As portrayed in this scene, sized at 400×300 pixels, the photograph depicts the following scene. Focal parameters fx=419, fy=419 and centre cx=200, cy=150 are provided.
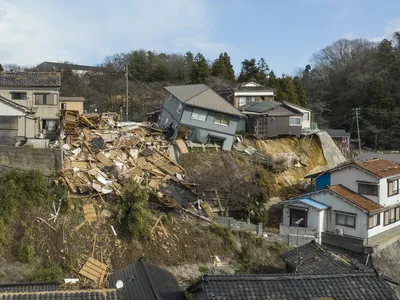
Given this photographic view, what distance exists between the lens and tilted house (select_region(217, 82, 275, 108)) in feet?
107

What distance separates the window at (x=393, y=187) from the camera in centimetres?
2242

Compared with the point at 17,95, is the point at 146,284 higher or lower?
lower

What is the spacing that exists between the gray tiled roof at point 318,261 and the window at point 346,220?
5707mm

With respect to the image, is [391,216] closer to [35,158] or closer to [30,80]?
[35,158]

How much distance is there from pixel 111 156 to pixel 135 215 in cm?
592

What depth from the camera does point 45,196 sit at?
17.4m

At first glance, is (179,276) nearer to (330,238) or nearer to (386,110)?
(330,238)

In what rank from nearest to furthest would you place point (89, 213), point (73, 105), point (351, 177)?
point (89, 213)
point (351, 177)
point (73, 105)

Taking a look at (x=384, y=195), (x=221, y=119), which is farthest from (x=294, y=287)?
(x=221, y=119)

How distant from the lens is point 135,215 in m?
17.1

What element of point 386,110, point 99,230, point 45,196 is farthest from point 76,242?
point 386,110

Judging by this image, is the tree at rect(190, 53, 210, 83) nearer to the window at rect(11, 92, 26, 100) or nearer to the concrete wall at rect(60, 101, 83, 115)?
the concrete wall at rect(60, 101, 83, 115)

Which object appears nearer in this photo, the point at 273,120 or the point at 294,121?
the point at 273,120

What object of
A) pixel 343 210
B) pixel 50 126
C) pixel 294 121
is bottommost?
pixel 343 210
